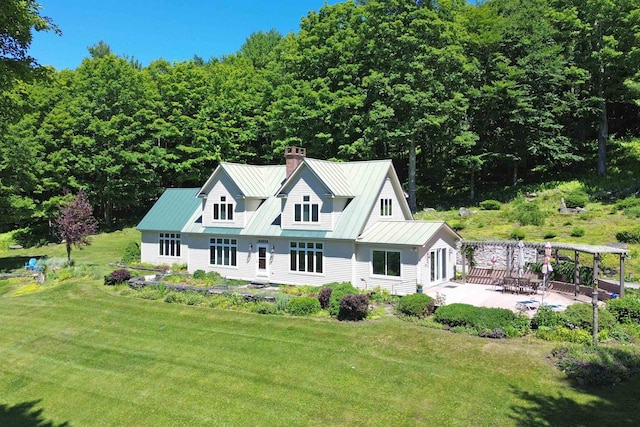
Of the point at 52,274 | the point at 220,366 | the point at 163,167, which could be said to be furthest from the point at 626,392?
the point at 163,167

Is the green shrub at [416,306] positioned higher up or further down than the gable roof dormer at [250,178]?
further down

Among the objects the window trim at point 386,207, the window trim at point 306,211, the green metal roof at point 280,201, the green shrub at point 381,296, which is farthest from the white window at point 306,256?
the window trim at point 386,207

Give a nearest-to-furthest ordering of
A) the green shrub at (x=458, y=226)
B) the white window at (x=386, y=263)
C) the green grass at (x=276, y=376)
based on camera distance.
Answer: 1. the green grass at (x=276, y=376)
2. the white window at (x=386, y=263)
3. the green shrub at (x=458, y=226)

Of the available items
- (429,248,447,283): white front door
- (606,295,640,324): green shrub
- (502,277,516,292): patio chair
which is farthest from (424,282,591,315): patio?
(606,295,640,324): green shrub

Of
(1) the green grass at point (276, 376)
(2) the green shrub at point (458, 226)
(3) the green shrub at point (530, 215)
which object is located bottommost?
(1) the green grass at point (276, 376)

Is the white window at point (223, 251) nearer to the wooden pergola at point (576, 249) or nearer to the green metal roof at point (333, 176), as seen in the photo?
the green metal roof at point (333, 176)

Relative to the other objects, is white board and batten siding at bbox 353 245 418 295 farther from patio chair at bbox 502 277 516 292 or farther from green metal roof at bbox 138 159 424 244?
patio chair at bbox 502 277 516 292
